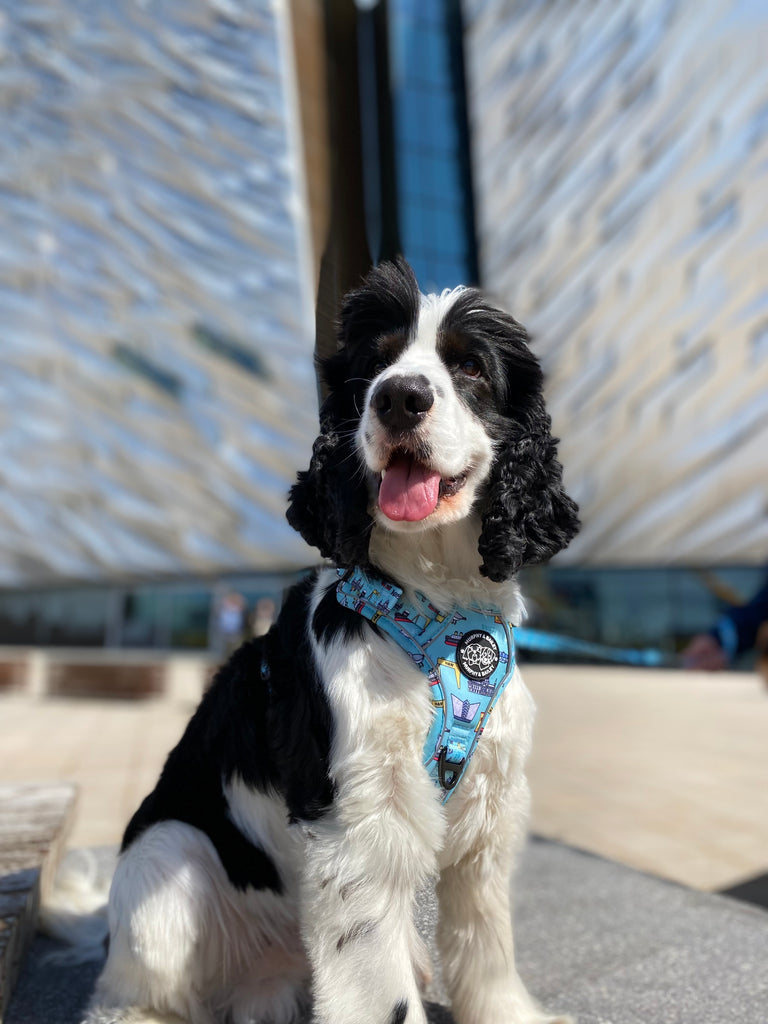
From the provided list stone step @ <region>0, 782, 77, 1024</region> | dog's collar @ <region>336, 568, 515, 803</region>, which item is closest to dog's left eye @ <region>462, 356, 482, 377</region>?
dog's collar @ <region>336, 568, 515, 803</region>

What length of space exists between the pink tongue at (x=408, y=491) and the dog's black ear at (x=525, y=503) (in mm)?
194

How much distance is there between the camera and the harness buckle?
70.7 inches

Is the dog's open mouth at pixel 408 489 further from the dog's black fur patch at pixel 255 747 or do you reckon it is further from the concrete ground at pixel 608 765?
the concrete ground at pixel 608 765

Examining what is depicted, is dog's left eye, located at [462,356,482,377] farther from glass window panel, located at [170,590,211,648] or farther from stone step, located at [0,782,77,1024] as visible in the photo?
glass window panel, located at [170,590,211,648]

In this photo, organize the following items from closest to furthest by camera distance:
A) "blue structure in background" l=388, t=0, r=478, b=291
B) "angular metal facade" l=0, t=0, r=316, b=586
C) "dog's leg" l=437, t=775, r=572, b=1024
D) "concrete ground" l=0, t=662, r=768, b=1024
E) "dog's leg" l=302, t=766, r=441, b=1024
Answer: "dog's leg" l=302, t=766, r=441, b=1024, "dog's leg" l=437, t=775, r=572, b=1024, "concrete ground" l=0, t=662, r=768, b=1024, "angular metal facade" l=0, t=0, r=316, b=586, "blue structure in background" l=388, t=0, r=478, b=291

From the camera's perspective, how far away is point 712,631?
97.6 inches

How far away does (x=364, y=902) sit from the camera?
173cm

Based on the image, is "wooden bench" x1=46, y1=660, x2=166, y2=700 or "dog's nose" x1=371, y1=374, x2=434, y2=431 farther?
"wooden bench" x1=46, y1=660, x2=166, y2=700

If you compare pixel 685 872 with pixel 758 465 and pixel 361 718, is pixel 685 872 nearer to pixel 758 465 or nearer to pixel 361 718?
pixel 361 718

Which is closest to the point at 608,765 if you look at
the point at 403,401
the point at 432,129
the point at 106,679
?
the point at 403,401

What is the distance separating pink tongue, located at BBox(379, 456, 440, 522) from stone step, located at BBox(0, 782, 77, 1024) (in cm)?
166

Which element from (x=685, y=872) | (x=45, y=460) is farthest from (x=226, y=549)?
(x=685, y=872)

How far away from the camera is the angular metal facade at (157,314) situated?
982 inches

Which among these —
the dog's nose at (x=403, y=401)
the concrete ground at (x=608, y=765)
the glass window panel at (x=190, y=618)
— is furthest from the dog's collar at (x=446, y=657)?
the glass window panel at (x=190, y=618)
